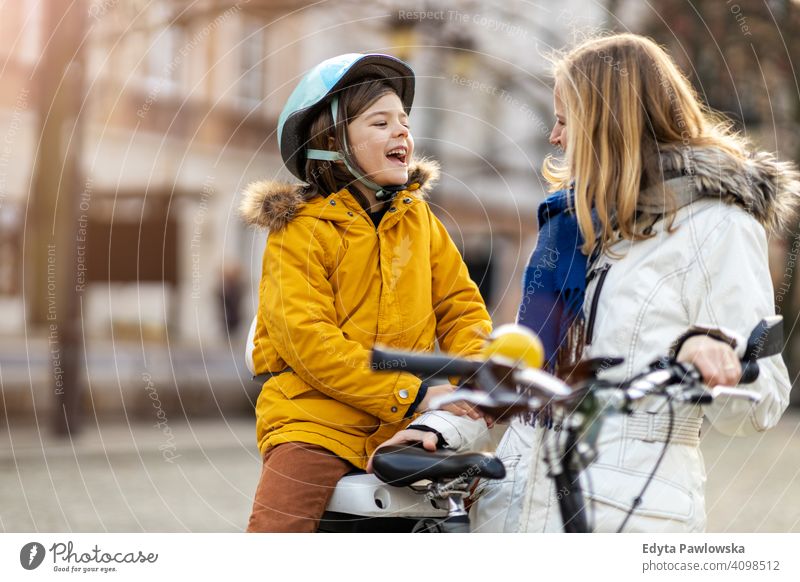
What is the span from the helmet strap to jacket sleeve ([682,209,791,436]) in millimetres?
898

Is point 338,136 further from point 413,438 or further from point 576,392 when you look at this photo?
point 576,392

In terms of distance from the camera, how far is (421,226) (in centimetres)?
311

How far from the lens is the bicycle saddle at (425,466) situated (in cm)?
258

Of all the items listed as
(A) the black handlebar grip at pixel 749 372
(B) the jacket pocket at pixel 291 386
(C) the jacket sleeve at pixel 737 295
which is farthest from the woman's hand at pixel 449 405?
(A) the black handlebar grip at pixel 749 372

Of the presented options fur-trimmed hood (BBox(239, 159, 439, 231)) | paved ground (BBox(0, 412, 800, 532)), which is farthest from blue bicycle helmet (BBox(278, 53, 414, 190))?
paved ground (BBox(0, 412, 800, 532))

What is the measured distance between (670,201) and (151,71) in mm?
7926

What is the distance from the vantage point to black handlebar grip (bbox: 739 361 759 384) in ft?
7.89

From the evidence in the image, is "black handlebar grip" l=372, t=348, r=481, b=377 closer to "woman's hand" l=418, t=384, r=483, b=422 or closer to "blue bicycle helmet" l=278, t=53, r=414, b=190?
"woman's hand" l=418, t=384, r=483, b=422

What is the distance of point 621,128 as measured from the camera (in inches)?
105

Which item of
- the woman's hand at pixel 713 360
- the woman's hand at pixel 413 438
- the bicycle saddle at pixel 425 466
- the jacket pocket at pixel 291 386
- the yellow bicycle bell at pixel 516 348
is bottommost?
the bicycle saddle at pixel 425 466

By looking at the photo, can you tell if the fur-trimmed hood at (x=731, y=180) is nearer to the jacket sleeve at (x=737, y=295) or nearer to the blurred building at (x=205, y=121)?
the jacket sleeve at (x=737, y=295)

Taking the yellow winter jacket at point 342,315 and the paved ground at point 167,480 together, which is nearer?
the yellow winter jacket at point 342,315

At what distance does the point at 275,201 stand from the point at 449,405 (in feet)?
2.42
